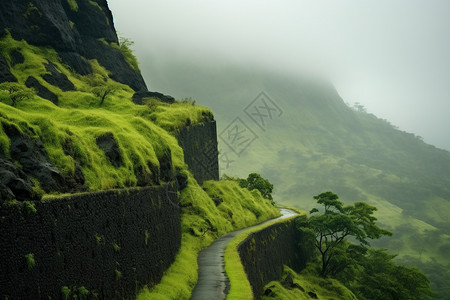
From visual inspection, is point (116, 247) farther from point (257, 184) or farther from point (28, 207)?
point (257, 184)

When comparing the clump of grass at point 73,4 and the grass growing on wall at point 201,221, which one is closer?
the grass growing on wall at point 201,221

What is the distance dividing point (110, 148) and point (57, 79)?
623 inches

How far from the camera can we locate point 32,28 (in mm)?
31703

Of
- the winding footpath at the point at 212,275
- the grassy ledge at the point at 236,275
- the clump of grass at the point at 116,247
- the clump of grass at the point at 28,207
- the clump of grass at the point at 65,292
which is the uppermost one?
the clump of grass at the point at 28,207

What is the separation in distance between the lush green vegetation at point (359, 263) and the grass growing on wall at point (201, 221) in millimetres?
6331

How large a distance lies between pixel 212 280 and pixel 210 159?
24008 millimetres

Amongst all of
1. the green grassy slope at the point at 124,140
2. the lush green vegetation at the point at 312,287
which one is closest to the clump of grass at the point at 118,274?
the green grassy slope at the point at 124,140

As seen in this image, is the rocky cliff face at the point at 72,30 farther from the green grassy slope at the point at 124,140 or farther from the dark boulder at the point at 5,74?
the green grassy slope at the point at 124,140

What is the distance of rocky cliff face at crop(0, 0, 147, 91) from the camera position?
3053 cm

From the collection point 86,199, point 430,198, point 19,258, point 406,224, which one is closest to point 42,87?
point 86,199

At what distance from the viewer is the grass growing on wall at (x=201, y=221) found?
16.6 meters

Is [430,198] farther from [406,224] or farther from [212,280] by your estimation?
[212,280]

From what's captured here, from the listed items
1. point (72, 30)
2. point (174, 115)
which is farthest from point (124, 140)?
point (72, 30)

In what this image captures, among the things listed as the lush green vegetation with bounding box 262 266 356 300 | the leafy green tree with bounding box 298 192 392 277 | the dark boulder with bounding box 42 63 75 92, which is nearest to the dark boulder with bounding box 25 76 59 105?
the dark boulder with bounding box 42 63 75 92
